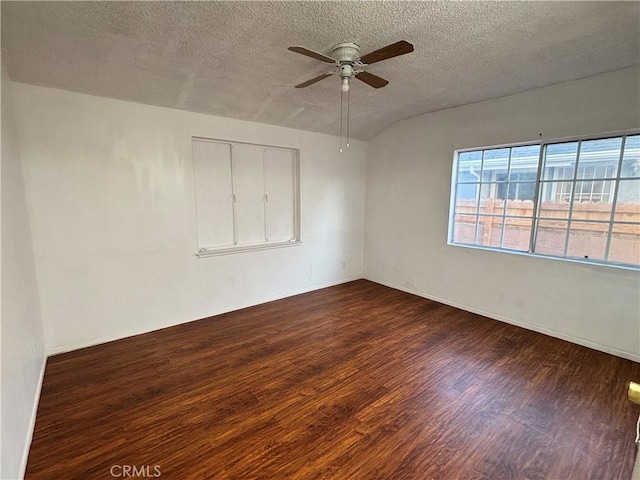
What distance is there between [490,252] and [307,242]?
2513 mm

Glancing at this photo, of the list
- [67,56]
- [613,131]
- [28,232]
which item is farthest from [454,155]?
[28,232]

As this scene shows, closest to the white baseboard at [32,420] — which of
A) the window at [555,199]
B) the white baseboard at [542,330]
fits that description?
the white baseboard at [542,330]

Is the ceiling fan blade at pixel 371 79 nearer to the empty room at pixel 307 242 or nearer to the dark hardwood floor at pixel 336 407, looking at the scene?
the empty room at pixel 307 242

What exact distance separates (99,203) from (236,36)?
81.6 inches

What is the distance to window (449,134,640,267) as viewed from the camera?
9.11 feet

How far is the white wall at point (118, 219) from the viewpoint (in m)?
2.66

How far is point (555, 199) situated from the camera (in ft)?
10.4

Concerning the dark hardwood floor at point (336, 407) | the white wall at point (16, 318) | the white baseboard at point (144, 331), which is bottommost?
the dark hardwood floor at point (336, 407)

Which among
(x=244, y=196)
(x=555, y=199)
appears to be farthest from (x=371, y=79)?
(x=555, y=199)

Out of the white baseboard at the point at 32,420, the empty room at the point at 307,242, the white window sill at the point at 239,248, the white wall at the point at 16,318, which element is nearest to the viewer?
the white wall at the point at 16,318

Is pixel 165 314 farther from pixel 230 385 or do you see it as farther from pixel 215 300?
pixel 230 385

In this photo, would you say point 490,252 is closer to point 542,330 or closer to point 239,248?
point 542,330

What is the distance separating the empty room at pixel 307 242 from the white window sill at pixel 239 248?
1.4 inches

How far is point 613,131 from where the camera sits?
8.93ft
